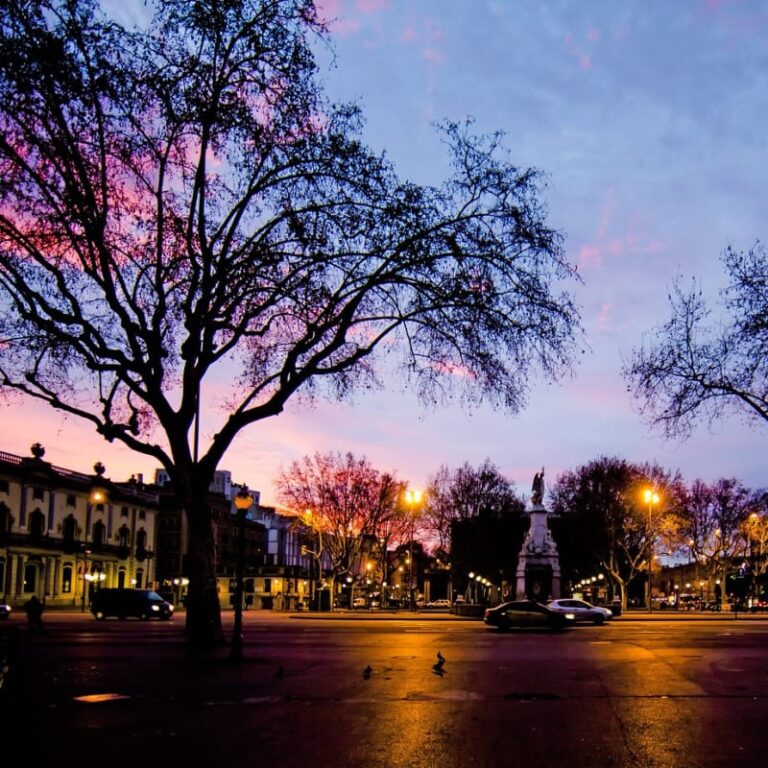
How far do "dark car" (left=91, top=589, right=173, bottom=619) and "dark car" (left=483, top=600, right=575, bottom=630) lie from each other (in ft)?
70.7

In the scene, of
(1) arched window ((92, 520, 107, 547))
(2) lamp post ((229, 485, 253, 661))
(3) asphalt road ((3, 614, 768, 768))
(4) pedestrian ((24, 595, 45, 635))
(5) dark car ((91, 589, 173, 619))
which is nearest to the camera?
(3) asphalt road ((3, 614, 768, 768))

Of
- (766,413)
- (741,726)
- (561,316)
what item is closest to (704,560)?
(766,413)

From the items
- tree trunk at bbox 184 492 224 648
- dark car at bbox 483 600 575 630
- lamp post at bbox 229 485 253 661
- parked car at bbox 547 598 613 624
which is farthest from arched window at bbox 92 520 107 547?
lamp post at bbox 229 485 253 661

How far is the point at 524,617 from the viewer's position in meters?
40.4

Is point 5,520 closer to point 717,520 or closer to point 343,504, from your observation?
point 343,504

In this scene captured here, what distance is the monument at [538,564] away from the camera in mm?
69438

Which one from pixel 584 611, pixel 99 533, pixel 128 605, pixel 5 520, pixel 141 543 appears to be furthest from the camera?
pixel 141 543

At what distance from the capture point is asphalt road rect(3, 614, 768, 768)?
877cm

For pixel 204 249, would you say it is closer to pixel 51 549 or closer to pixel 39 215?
pixel 39 215

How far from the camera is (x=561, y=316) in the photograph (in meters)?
25.6

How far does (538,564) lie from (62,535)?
136 ft

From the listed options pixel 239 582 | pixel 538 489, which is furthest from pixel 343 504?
pixel 239 582

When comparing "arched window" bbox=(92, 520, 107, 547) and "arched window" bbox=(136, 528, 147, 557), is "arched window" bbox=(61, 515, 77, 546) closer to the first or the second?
"arched window" bbox=(92, 520, 107, 547)

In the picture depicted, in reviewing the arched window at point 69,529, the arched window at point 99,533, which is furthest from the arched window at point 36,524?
the arched window at point 99,533
